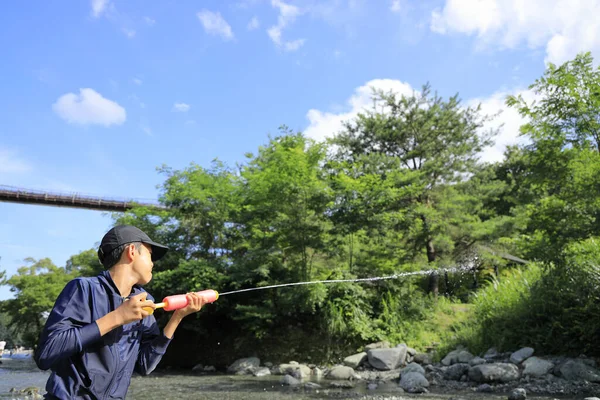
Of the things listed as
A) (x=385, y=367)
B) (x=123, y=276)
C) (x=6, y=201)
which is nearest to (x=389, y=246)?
(x=385, y=367)

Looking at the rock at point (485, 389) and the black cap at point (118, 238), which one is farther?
the rock at point (485, 389)

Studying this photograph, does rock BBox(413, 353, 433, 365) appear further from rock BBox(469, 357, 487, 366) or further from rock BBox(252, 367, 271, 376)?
rock BBox(252, 367, 271, 376)

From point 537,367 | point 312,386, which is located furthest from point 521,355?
point 312,386

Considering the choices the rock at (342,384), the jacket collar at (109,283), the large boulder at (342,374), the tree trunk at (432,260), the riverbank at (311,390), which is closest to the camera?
the jacket collar at (109,283)

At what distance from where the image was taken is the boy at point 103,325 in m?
1.88

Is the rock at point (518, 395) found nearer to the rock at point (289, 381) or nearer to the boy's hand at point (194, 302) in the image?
the rock at point (289, 381)

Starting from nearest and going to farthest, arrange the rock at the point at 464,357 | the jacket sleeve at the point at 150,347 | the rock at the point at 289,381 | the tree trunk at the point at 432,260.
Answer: the jacket sleeve at the point at 150,347, the rock at the point at 289,381, the rock at the point at 464,357, the tree trunk at the point at 432,260

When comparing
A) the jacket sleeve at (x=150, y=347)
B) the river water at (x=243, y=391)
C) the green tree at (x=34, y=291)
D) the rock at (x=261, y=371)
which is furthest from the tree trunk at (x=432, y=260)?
the green tree at (x=34, y=291)

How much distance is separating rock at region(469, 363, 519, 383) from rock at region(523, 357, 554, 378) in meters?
0.22

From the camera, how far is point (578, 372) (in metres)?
9.57

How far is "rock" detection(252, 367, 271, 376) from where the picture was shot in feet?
47.7

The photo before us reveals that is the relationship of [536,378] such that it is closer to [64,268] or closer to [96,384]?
[96,384]

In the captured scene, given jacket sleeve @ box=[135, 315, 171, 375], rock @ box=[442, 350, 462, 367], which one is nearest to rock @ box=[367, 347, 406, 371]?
rock @ box=[442, 350, 462, 367]

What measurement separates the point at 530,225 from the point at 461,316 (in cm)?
710
